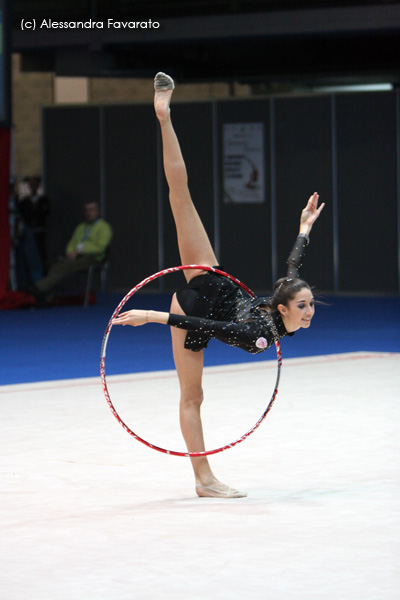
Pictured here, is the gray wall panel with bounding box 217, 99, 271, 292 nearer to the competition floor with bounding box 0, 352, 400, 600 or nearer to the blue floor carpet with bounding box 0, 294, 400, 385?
the blue floor carpet with bounding box 0, 294, 400, 385

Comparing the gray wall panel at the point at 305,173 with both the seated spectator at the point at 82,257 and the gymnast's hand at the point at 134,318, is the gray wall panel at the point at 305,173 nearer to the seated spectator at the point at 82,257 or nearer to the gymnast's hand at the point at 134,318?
the seated spectator at the point at 82,257

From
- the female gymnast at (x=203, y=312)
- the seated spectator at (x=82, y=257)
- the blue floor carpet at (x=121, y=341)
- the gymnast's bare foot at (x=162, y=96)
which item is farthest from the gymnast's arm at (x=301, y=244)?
the seated spectator at (x=82, y=257)

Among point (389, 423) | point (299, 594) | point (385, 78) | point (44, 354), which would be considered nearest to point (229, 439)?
point (389, 423)

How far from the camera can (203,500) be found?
4.78 meters

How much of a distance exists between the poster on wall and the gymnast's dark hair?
41.2ft

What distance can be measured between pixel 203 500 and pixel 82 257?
11.0m

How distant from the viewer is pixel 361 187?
16625 mm

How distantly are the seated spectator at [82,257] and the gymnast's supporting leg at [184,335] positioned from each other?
405 inches

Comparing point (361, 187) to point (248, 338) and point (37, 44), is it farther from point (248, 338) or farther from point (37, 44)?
point (248, 338)

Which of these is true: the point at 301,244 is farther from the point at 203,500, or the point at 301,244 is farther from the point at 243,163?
the point at 243,163

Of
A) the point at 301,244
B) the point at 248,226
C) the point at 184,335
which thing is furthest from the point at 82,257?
the point at 184,335

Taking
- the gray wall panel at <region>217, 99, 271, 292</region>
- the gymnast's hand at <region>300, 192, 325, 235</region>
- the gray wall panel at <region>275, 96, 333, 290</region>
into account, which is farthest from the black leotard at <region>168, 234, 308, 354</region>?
the gray wall panel at <region>217, 99, 271, 292</region>

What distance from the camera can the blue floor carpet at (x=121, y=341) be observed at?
952 cm

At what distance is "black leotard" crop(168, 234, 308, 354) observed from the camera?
4.56 metres
